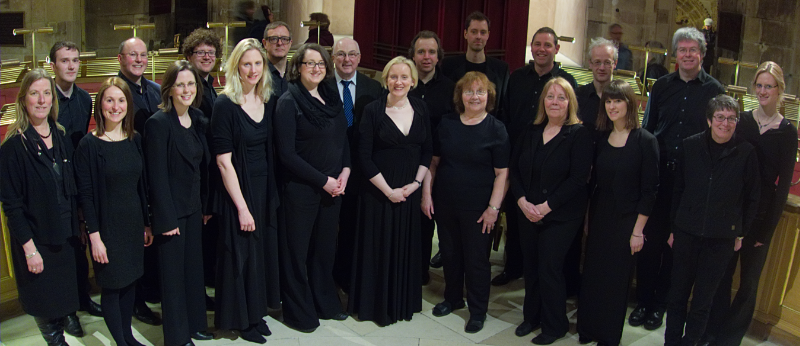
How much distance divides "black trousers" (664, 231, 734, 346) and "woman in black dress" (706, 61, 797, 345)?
0.69 feet

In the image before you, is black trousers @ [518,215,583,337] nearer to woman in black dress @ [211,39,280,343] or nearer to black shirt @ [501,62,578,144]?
black shirt @ [501,62,578,144]

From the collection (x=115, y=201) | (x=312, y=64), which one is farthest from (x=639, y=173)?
(x=115, y=201)

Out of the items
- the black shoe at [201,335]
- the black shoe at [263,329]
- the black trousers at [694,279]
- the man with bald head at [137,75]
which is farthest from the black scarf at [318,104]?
the black trousers at [694,279]

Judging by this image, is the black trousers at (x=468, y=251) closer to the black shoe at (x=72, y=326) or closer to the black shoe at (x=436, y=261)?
the black shoe at (x=436, y=261)

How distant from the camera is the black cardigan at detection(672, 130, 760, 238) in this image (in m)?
3.63

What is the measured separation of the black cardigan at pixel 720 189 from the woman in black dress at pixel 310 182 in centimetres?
176

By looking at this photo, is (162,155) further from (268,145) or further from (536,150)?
(536,150)

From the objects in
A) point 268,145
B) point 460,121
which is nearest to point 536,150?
point 460,121

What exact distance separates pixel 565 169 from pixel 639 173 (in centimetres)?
36

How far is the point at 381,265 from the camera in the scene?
424 centimetres

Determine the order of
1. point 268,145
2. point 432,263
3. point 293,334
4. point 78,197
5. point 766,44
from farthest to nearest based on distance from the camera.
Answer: point 766,44, point 432,263, point 293,334, point 268,145, point 78,197

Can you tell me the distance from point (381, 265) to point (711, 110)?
6.16ft

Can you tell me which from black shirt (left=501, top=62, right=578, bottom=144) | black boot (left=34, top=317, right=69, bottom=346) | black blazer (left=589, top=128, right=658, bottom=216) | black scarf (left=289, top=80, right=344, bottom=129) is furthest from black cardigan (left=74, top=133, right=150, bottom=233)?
black blazer (left=589, top=128, right=658, bottom=216)

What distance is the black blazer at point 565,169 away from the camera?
12.8ft
